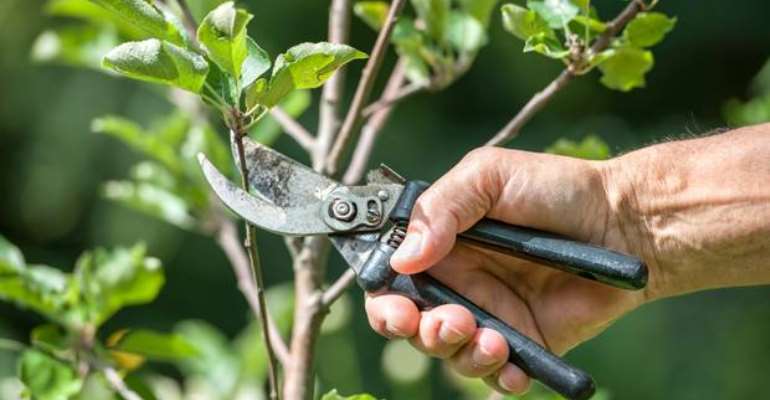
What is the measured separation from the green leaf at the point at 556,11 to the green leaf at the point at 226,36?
371mm

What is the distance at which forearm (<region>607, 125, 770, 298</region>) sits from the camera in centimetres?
135

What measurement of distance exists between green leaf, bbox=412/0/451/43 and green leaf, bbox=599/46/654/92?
0.73ft

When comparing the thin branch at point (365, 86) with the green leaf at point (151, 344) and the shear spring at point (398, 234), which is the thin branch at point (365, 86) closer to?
the shear spring at point (398, 234)

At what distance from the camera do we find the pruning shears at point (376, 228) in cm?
117

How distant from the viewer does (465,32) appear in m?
1.50

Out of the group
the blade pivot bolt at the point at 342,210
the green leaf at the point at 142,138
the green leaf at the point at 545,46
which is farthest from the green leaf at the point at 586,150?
the green leaf at the point at 142,138

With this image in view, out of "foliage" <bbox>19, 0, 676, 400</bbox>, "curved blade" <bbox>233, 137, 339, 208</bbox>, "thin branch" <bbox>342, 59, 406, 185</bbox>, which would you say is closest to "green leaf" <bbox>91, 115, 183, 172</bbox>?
"foliage" <bbox>19, 0, 676, 400</bbox>

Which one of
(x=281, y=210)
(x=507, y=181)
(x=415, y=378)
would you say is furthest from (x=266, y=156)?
(x=415, y=378)

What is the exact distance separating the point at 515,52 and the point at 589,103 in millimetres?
284

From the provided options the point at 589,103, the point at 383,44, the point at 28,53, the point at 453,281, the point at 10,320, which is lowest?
the point at 10,320

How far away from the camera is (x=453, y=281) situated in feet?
4.43

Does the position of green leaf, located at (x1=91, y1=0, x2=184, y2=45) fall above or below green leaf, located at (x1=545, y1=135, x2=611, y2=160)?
above

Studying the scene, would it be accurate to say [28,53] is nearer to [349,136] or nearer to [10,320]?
[10,320]

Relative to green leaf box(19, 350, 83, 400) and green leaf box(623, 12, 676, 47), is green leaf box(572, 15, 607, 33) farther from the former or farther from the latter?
green leaf box(19, 350, 83, 400)
